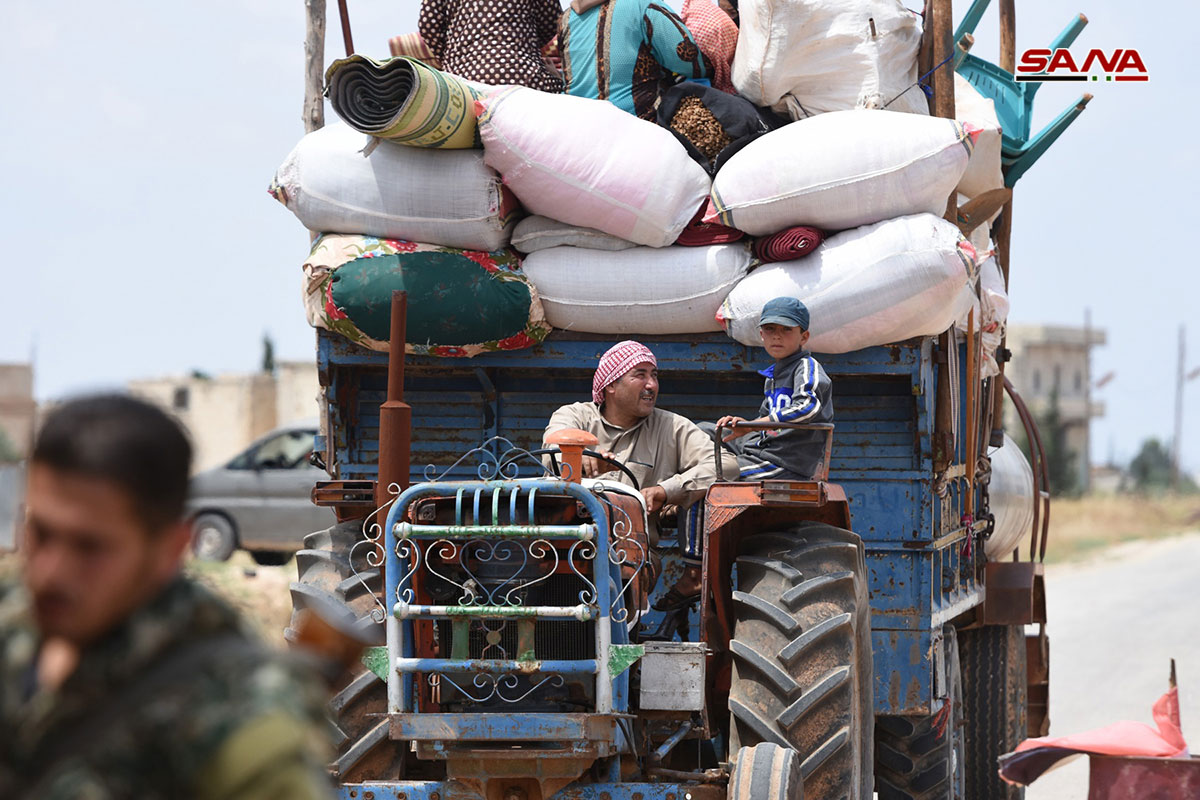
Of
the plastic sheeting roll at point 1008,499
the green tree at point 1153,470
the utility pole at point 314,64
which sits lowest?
the green tree at point 1153,470

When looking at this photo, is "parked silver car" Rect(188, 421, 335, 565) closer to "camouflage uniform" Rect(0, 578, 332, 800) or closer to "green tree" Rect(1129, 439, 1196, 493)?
"camouflage uniform" Rect(0, 578, 332, 800)

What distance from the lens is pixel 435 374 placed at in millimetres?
7133

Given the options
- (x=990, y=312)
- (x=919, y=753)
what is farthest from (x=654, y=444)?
(x=990, y=312)

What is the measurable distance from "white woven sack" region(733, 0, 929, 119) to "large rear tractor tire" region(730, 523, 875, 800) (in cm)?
259

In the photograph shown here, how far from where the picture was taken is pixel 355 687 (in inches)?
206

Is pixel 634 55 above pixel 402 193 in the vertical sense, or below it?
above

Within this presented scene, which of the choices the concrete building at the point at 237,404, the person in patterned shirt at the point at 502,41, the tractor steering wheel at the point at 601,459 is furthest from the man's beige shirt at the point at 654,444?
the concrete building at the point at 237,404

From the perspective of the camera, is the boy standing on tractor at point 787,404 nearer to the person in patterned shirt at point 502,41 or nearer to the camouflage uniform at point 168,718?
the person in patterned shirt at point 502,41

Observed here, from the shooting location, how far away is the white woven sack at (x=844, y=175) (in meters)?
6.58

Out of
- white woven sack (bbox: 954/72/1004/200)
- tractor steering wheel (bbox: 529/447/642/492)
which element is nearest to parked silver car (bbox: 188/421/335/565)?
white woven sack (bbox: 954/72/1004/200)

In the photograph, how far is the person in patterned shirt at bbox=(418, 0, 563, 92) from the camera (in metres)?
7.52

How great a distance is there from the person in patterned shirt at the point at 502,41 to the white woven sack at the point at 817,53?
0.96 metres

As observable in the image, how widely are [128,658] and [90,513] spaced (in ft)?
0.58

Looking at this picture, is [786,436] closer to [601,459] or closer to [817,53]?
[601,459]
